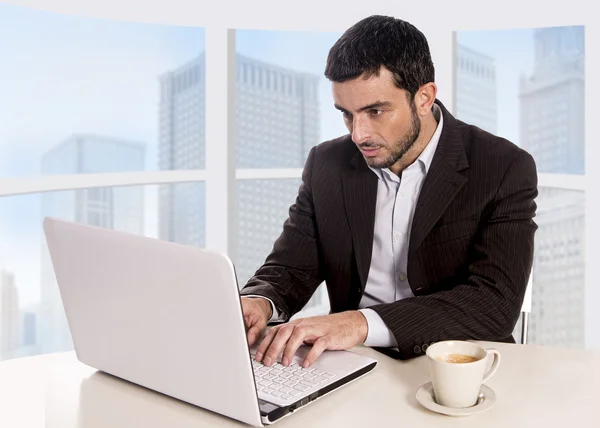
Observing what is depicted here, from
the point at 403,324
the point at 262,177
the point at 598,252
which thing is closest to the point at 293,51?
the point at 262,177

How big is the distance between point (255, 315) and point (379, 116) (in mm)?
Answer: 575

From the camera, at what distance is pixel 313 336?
1318 millimetres

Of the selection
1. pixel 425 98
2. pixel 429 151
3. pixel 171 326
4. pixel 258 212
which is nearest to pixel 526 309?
pixel 429 151

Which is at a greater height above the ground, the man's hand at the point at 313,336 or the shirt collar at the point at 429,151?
the shirt collar at the point at 429,151

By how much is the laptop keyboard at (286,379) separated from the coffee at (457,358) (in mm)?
193

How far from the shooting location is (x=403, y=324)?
1.41 metres

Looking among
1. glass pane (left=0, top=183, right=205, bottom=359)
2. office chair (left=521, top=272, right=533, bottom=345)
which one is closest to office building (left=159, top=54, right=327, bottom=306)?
glass pane (left=0, top=183, right=205, bottom=359)

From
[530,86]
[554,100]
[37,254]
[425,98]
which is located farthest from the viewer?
[530,86]

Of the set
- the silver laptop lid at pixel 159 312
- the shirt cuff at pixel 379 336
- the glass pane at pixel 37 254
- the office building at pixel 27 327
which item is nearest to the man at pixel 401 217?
the shirt cuff at pixel 379 336

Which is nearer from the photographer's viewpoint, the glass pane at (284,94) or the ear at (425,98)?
the ear at (425,98)

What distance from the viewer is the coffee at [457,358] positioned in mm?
1134

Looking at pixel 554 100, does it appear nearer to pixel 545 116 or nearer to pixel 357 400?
pixel 545 116

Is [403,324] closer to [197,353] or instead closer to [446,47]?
[197,353]

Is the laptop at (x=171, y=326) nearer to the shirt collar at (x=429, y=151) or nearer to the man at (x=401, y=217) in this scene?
the man at (x=401, y=217)
